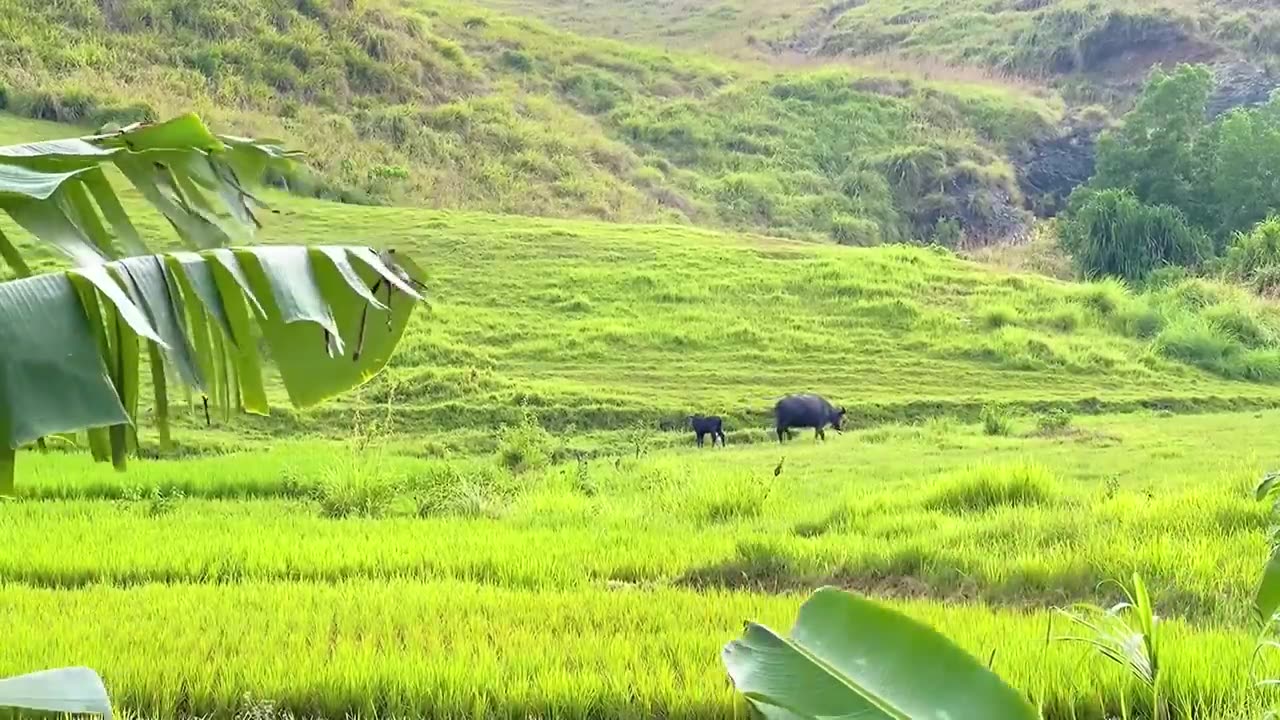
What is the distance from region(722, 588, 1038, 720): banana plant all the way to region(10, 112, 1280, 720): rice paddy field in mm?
1728

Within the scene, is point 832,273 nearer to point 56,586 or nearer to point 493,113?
point 493,113

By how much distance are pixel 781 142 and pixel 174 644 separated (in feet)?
97.2

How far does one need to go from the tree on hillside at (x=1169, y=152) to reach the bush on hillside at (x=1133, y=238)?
4.69ft

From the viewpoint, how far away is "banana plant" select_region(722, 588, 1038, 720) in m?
1.23

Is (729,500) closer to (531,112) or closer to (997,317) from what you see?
(997,317)

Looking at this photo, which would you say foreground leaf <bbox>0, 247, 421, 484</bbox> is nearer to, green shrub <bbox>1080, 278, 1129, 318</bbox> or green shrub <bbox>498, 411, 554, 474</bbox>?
green shrub <bbox>498, 411, 554, 474</bbox>

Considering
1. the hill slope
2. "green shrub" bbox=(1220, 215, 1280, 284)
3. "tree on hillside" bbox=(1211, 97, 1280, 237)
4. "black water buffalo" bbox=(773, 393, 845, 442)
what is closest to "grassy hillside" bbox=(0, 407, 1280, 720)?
"black water buffalo" bbox=(773, 393, 845, 442)

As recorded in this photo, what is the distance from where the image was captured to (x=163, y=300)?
4.44 feet

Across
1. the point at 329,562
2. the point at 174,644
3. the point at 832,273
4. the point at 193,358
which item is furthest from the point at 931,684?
the point at 832,273

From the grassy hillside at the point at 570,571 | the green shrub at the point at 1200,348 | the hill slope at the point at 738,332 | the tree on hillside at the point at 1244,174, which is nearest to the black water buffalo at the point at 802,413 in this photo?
the hill slope at the point at 738,332

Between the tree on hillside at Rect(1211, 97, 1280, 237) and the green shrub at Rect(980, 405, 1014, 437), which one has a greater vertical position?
the tree on hillside at Rect(1211, 97, 1280, 237)

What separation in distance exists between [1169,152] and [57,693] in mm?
26254

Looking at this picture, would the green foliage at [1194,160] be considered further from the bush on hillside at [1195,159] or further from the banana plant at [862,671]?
the banana plant at [862,671]

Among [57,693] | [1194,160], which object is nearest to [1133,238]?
[1194,160]
